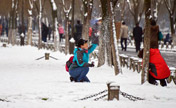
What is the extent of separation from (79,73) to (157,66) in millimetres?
1995

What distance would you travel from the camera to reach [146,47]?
38.0 feet

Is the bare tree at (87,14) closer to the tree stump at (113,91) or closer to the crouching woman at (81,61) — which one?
the crouching woman at (81,61)

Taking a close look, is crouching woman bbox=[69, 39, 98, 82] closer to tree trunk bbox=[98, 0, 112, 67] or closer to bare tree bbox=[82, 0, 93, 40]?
tree trunk bbox=[98, 0, 112, 67]

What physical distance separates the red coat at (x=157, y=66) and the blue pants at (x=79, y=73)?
1682 mm

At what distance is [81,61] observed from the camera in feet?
37.8

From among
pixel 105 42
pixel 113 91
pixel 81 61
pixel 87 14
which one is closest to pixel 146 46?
pixel 81 61

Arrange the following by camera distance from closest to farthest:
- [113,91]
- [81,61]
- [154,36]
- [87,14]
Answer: [113,91] < [81,61] < [154,36] < [87,14]

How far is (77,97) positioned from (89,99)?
0.96ft

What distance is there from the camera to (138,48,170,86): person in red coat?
1157 cm

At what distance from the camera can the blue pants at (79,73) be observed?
11.7m

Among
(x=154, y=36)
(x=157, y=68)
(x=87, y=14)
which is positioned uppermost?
(x=87, y=14)

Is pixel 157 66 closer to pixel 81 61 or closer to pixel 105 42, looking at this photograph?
pixel 81 61

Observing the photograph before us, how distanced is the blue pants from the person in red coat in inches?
65.4

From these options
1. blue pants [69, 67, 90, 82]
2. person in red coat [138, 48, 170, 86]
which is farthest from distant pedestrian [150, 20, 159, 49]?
blue pants [69, 67, 90, 82]
